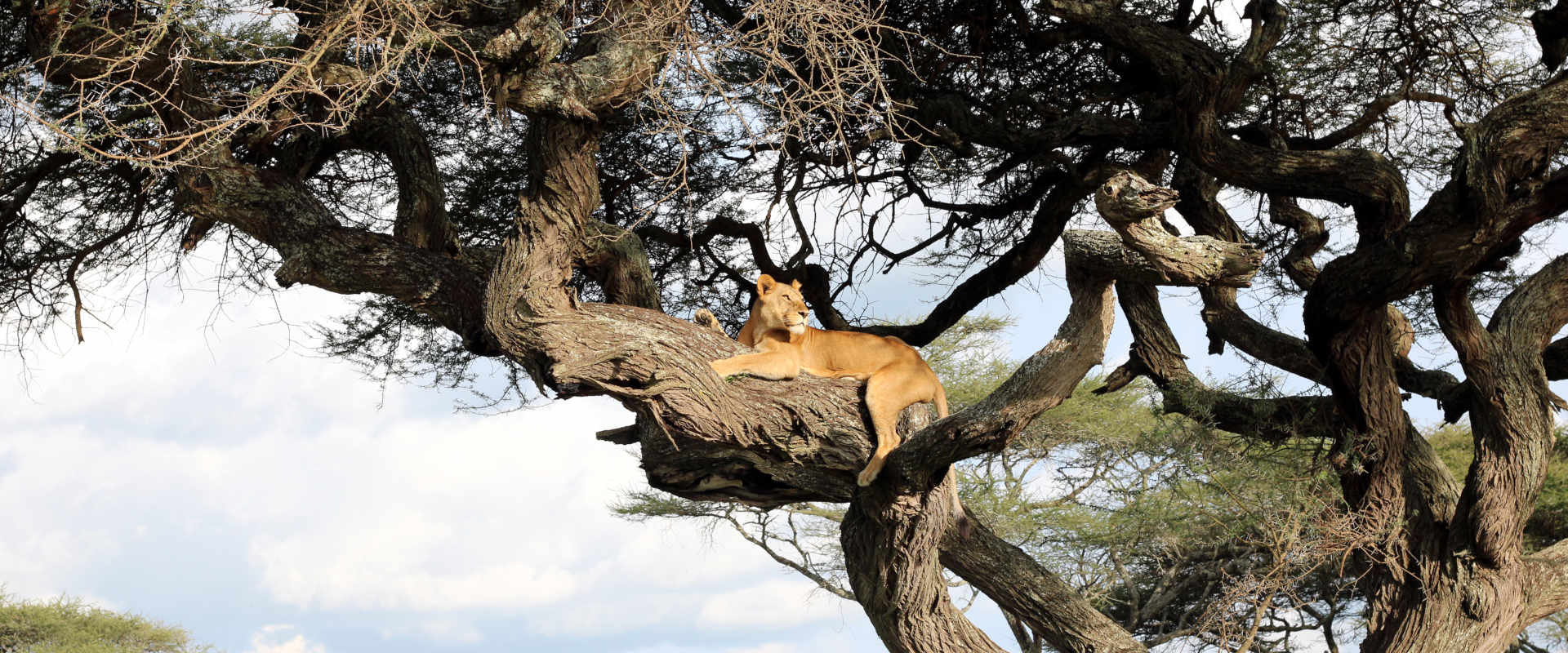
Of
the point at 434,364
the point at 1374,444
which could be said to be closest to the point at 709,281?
the point at 434,364

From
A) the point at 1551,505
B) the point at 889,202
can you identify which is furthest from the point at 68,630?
the point at 1551,505

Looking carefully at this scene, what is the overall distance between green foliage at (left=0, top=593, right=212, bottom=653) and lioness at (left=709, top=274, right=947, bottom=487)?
10.7 meters

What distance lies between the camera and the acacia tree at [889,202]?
4703 millimetres

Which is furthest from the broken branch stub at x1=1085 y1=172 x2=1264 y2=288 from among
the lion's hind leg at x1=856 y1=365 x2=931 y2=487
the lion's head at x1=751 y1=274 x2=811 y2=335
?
the lion's head at x1=751 y1=274 x2=811 y2=335

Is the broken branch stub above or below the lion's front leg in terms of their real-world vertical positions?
below

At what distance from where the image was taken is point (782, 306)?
17.2ft

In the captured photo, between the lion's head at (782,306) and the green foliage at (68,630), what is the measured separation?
10755 millimetres

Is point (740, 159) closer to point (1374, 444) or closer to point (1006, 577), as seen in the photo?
point (1006, 577)

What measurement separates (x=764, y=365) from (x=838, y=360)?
1.24ft

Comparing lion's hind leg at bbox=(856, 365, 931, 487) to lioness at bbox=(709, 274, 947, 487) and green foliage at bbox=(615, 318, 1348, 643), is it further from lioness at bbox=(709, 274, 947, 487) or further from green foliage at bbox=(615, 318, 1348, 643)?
green foliage at bbox=(615, 318, 1348, 643)

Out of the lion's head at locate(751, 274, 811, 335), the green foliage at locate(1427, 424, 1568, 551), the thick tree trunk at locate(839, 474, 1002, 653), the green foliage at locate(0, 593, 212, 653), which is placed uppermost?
the green foliage at locate(0, 593, 212, 653)

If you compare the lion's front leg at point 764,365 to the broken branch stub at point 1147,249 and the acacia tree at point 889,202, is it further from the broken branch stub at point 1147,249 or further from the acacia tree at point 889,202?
the broken branch stub at point 1147,249

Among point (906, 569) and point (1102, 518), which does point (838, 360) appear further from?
point (1102, 518)

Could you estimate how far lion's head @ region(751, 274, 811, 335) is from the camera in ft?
17.2
